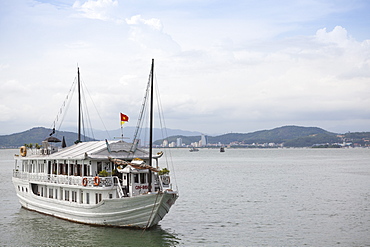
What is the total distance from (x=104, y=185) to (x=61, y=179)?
581 cm

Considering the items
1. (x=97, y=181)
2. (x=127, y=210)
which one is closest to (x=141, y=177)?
(x=127, y=210)

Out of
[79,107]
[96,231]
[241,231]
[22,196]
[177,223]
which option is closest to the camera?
[96,231]

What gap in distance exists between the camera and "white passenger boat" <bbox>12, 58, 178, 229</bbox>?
30547 millimetres

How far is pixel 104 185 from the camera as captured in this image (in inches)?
1254

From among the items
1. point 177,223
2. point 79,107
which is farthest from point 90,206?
point 79,107

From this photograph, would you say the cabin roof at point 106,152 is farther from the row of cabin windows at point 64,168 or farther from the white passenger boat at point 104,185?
the row of cabin windows at point 64,168

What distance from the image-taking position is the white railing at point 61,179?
105 feet

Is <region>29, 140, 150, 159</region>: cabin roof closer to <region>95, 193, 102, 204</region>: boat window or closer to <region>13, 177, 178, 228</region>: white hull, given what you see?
<region>95, 193, 102, 204</region>: boat window

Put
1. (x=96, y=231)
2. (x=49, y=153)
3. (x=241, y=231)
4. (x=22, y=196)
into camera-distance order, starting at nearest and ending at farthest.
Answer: (x=96, y=231) < (x=241, y=231) < (x=49, y=153) < (x=22, y=196)

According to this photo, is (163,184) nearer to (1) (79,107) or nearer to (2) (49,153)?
(2) (49,153)

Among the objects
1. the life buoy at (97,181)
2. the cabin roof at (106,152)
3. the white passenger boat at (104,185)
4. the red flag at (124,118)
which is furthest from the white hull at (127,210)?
the red flag at (124,118)

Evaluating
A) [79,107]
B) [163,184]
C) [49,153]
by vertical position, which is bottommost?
[163,184]

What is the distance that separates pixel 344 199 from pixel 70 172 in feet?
105

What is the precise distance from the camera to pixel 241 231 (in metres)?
33.9
